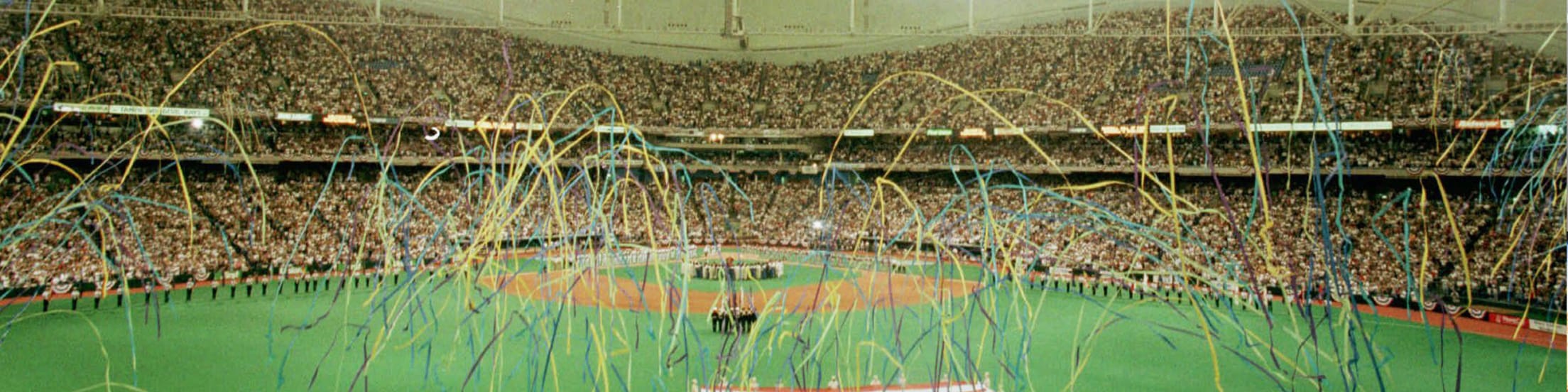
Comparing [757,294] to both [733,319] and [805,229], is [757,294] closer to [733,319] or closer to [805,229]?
[733,319]

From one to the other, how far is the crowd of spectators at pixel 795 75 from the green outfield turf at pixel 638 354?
1206 cm

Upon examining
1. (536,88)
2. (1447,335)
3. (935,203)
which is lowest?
(1447,335)

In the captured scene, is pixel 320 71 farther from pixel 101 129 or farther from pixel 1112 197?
pixel 1112 197

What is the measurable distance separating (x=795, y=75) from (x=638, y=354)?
3668 cm

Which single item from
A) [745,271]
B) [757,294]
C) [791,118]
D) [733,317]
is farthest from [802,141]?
[733,317]

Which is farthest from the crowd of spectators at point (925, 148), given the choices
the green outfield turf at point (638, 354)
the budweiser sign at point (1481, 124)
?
the green outfield turf at point (638, 354)

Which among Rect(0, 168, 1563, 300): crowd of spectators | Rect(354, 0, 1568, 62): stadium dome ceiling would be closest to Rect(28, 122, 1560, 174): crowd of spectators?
Rect(0, 168, 1563, 300): crowd of spectators

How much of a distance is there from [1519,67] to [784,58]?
3673 centimetres

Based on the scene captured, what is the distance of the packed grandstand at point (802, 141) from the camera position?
27.4m

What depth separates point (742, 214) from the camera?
4878 cm

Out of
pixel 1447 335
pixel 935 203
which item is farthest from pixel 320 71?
pixel 1447 335

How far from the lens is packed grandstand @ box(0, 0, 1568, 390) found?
1078 inches

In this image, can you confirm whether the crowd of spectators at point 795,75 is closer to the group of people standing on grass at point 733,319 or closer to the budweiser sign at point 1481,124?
the budweiser sign at point 1481,124

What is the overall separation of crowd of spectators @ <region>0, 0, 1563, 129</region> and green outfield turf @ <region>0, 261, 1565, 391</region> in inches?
475
